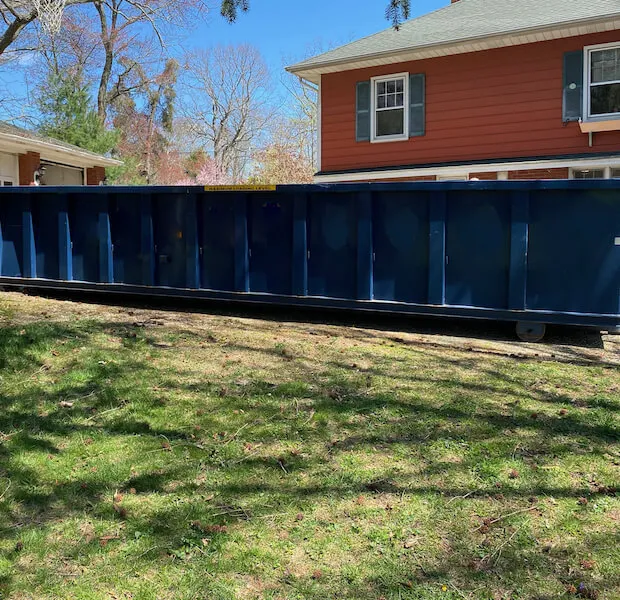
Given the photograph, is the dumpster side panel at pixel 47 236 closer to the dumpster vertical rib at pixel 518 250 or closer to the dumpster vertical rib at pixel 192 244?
the dumpster vertical rib at pixel 192 244

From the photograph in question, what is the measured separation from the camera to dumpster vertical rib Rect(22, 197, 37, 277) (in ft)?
28.8

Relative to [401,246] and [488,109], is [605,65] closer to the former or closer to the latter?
[488,109]

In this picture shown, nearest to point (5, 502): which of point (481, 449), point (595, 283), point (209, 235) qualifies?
point (481, 449)

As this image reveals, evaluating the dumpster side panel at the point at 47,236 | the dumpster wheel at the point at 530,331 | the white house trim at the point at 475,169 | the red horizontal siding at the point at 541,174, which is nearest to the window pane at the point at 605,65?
the white house trim at the point at 475,169

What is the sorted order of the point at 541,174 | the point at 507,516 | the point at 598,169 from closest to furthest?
the point at 507,516, the point at 598,169, the point at 541,174

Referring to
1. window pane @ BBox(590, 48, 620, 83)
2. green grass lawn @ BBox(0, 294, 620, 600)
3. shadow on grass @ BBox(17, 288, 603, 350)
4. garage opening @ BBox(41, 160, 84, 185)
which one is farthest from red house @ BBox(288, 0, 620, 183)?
garage opening @ BBox(41, 160, 84, 185)

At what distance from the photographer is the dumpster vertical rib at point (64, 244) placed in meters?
8.59

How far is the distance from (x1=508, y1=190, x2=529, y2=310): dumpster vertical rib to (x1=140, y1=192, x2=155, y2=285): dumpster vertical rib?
4852mm

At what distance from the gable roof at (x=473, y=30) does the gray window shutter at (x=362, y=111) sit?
1.65 feet

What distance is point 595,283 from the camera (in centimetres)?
636

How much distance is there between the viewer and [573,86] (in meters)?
11.4

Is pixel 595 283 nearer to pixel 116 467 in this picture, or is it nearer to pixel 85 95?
pixel 116 467

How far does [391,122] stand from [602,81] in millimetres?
4387

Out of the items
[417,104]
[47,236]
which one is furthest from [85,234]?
[417,104]
